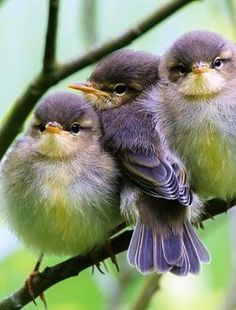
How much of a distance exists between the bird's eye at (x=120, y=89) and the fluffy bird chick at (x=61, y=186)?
0.99ft

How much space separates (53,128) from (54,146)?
0.30 feet

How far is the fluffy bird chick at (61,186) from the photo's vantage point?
170 inches

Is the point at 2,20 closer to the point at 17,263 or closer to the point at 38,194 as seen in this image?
the point at 17,263

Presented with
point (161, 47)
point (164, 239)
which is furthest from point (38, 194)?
point (161, 47)

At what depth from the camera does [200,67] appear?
4.45m

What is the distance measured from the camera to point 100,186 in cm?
432

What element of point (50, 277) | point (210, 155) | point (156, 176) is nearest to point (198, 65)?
point (210, 155)

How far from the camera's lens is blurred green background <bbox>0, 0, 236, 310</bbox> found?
5074mm

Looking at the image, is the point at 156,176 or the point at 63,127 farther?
the point at 63,127

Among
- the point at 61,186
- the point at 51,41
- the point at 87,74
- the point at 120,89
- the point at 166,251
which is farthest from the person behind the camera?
the point at 87,74

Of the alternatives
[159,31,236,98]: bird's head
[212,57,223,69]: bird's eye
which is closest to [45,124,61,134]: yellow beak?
[159,31,236,98]: bird's head

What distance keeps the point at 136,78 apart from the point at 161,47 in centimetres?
118

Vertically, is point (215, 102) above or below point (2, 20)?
below

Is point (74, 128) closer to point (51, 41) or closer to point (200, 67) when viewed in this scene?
point (200, 67)
